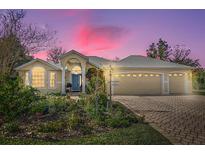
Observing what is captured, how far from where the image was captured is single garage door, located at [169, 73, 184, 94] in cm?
1617

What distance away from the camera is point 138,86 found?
624 inches

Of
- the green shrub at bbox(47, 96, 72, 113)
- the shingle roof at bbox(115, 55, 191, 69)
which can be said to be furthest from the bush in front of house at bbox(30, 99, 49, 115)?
the shingle roof at bbox(115, 55, 191, 69)

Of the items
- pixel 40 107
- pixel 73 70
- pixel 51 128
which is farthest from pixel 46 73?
pixel 51 128

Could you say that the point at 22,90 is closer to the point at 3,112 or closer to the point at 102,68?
the point at 3,112

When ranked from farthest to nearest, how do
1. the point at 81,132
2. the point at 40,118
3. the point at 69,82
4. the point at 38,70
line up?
1. the point at 69,82
2. the point at 38,70
3. the point at 40,118
4. the point at 81,132

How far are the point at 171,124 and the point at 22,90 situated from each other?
4357mm

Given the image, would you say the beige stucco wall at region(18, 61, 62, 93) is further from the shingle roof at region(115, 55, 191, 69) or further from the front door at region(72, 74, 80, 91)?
the shingle roof at region(115, 55, 191, 69)

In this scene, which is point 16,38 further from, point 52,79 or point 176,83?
point 176,83

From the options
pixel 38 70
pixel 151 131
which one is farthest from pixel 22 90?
pixel 38 70

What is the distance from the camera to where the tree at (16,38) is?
9.91 meters

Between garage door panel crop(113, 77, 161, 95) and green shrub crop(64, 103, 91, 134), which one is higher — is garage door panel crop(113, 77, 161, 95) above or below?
above

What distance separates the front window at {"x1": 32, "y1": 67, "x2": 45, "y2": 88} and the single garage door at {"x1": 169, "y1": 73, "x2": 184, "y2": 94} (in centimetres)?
754

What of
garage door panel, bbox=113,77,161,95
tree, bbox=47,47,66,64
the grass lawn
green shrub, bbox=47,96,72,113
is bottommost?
the grass lawn
